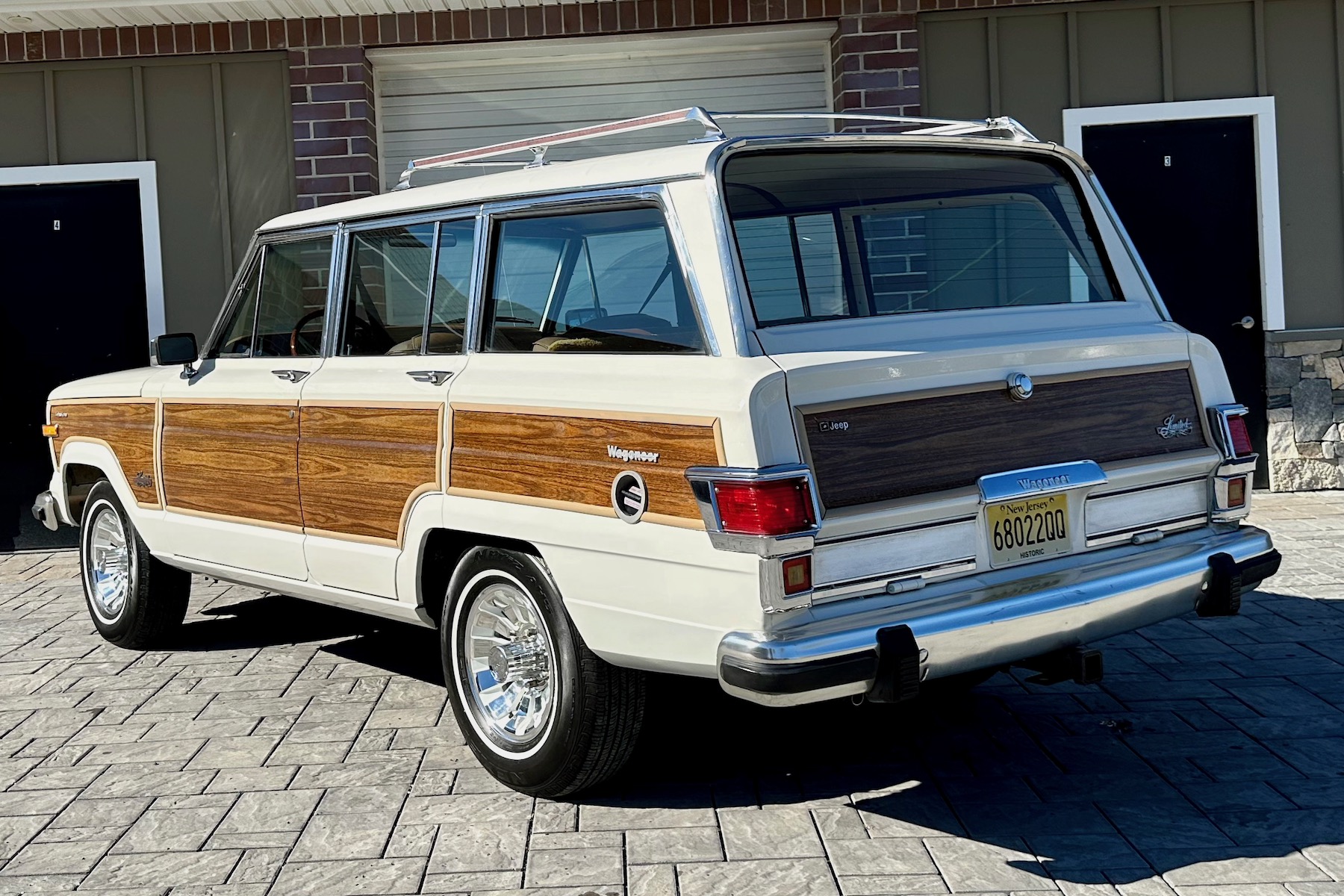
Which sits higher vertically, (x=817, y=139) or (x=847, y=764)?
(x=817, y=139)

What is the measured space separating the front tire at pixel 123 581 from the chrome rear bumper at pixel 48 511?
0.22 m

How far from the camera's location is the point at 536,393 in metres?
4.21

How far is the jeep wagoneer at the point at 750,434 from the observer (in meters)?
3.64

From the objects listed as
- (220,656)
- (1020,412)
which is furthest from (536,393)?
(220,656)

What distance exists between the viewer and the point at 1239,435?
14.7 ft

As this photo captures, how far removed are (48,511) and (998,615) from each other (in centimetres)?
518

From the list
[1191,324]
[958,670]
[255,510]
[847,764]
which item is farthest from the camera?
[1191,324]

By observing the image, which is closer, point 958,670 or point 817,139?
point 958,670

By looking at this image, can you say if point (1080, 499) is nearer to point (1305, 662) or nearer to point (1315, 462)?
point (1305, 662)

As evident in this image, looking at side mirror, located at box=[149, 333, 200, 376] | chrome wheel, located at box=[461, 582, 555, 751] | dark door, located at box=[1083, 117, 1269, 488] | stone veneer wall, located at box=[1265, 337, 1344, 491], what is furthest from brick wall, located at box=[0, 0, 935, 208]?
chrome wheel, located at box=[461, 582, 555, 751]

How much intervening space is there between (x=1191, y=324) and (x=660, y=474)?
→ 7.14 metres

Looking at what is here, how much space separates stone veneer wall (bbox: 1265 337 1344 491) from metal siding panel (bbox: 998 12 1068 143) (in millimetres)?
2226

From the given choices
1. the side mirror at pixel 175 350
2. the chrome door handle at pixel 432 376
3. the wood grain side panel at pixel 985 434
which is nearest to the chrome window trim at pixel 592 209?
the chrome door handle at pixel 432 376

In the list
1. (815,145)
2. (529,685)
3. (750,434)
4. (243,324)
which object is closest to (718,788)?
(529,685)
